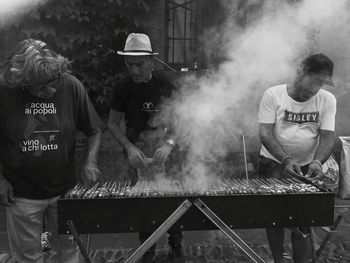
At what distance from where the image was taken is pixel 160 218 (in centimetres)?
285

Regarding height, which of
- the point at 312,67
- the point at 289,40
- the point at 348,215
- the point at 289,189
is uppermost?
the point at 289,40

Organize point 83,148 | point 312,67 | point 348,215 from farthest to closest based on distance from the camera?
point 83,148, point 348,215, point 312,67

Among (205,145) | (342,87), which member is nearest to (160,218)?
(205,145)

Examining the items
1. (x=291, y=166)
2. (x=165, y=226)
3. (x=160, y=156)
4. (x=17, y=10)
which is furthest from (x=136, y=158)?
(x=17, y=10)

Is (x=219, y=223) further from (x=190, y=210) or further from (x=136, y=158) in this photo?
(x=136, y=158)

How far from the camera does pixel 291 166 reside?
3.58m

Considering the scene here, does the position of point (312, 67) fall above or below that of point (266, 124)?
above

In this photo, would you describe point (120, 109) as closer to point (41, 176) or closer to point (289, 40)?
point (41, 176)

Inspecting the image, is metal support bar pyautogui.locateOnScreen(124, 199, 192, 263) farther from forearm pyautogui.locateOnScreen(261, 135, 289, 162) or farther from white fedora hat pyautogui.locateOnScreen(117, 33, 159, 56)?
white fedora hat pyautogui.locateOnScreen(117, 33, 159, 56)

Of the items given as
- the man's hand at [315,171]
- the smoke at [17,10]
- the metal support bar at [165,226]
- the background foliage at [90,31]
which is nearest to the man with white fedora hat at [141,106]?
the metal support bar at [165,226]

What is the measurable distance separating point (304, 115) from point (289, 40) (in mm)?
1664

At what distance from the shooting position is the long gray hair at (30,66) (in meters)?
2.83

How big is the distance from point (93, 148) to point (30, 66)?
89 cm

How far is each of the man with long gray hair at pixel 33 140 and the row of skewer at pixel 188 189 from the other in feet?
0.81
